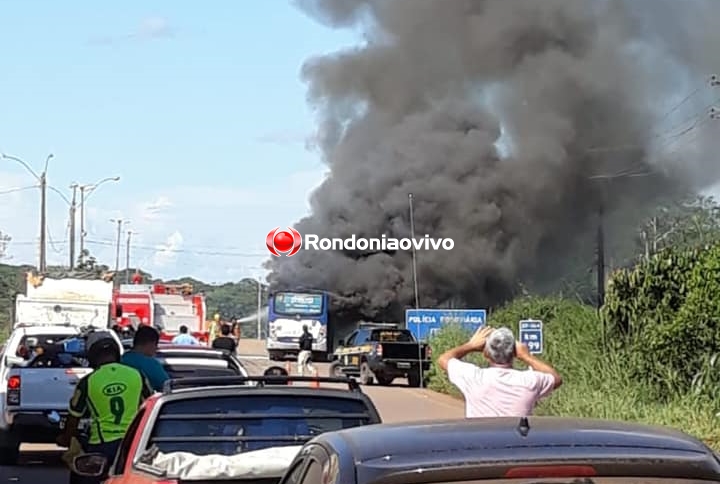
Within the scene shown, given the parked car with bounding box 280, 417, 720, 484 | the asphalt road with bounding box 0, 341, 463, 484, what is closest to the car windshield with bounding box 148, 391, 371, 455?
the parked car with bounding box 280, 417, 720, 484

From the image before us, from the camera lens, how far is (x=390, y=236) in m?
60.7

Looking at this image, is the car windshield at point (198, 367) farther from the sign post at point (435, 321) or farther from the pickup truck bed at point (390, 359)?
the sign post at point (435, 321)

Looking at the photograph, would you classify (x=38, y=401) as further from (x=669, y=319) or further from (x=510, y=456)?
(x=510, y=456)

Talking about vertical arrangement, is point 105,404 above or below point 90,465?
above

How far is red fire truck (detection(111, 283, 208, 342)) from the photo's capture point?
42469 mm

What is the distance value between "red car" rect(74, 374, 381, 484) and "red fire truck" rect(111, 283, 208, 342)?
34.2m

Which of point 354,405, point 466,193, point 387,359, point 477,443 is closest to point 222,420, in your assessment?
point 354,405

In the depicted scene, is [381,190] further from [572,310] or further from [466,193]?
[572,310]

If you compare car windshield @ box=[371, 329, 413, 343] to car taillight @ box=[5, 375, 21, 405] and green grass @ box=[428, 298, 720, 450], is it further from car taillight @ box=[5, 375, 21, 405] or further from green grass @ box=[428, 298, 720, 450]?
car taillight @ box=[5, 375, 21, 405]

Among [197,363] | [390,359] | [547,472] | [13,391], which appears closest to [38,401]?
[13,391]

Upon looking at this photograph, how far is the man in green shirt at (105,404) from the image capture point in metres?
9.01

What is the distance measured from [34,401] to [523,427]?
38.6 feet

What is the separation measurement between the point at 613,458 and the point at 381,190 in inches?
2200

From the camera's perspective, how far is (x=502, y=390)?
791 cm
